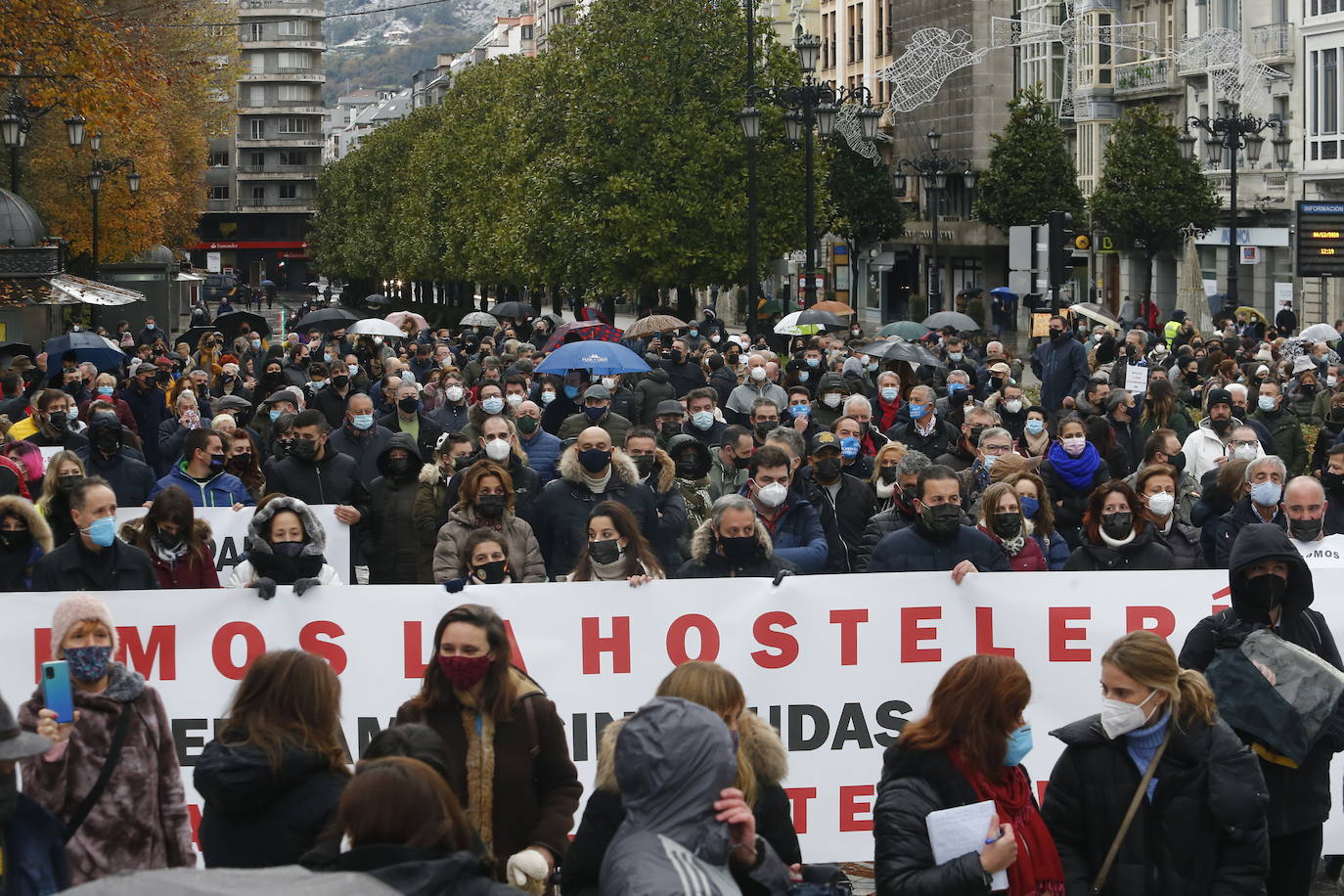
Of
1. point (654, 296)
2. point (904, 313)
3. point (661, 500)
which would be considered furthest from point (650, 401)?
point (904, 313)

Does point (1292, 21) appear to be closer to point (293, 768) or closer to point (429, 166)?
point (429, 166)

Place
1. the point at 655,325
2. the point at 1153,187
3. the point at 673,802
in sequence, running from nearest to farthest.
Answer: the point at 673,802
the point at 655,325
the point at 1153,187

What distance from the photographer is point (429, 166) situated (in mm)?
73188

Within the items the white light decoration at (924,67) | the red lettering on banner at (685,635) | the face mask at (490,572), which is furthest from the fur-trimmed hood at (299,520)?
the white light decoration at (924,67)

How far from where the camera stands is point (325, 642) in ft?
27.0

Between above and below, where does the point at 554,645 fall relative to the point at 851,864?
above

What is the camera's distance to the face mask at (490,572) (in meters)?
8.38

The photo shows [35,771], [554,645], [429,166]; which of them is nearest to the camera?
[35,771]

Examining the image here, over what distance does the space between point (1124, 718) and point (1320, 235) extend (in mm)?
34821

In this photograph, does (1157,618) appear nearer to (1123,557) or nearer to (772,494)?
(1123,557)

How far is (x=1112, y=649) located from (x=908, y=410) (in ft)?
33.0

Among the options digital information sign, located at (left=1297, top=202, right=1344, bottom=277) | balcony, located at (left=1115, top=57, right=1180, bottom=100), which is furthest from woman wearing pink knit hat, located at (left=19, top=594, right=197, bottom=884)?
balcony, located at (left=1115, top=57, right=1180, bottom=100)

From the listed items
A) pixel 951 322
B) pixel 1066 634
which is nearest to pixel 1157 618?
pixel 1066 634

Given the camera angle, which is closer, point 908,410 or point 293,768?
point 293,768
